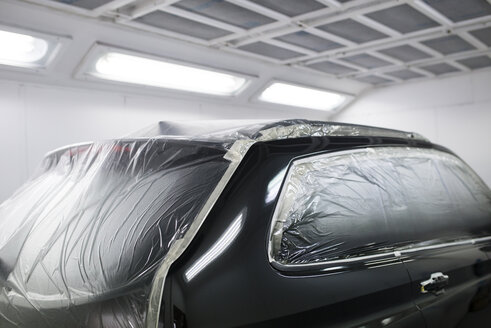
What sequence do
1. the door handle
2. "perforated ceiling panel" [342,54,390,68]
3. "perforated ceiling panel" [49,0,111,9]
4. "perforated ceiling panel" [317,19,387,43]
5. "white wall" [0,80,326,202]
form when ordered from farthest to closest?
"perforated ceiling panel" [342,54,390,68] < "perforated ceiling panel" [317,19,387,43] < "white wall" [0,80,326,202] < "perforated ceiling panel" [49,0,111,9] < the door handle

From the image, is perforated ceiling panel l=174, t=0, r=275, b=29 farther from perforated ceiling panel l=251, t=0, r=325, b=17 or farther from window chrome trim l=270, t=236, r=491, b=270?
window chrome trim l=270, t=236, r=491, b=270

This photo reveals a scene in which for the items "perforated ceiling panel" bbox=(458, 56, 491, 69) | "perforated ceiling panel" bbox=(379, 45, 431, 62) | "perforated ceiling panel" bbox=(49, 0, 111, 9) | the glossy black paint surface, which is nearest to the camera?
Result: the glossy black paint surface

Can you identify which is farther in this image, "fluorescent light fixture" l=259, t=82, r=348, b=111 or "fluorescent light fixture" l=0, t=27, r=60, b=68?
"fluorescent light fixture" l=259, t=82, r=348, b=111

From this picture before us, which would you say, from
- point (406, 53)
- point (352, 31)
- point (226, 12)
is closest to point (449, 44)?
point (406, 53)

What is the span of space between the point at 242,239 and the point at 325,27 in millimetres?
3740

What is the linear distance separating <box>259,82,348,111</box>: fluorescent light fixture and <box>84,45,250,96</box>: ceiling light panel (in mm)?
660

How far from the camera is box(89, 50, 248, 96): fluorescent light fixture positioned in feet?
15.2

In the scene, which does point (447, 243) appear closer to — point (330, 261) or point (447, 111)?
point (330, 261)

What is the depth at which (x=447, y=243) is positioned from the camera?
1.93 m

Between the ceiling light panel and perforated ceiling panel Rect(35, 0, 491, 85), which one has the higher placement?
perforated ceiling panel Rect(35, 0, 491, 85)

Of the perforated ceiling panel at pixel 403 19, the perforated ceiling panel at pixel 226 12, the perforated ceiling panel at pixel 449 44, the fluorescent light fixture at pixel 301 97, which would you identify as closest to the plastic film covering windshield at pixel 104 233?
the perforated ceiling panel at pixel 226 12

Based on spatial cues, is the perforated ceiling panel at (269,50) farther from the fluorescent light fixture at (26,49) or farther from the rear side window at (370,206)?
the rear side window at (370,206)

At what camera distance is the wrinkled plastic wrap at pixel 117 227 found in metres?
1.21

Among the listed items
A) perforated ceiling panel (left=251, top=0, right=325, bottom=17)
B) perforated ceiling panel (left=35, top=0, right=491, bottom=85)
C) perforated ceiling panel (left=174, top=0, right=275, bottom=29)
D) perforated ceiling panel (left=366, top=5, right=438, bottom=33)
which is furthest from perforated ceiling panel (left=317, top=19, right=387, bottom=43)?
perforated ceiling panel (left=174, top=0, right=275, bottom=29)
